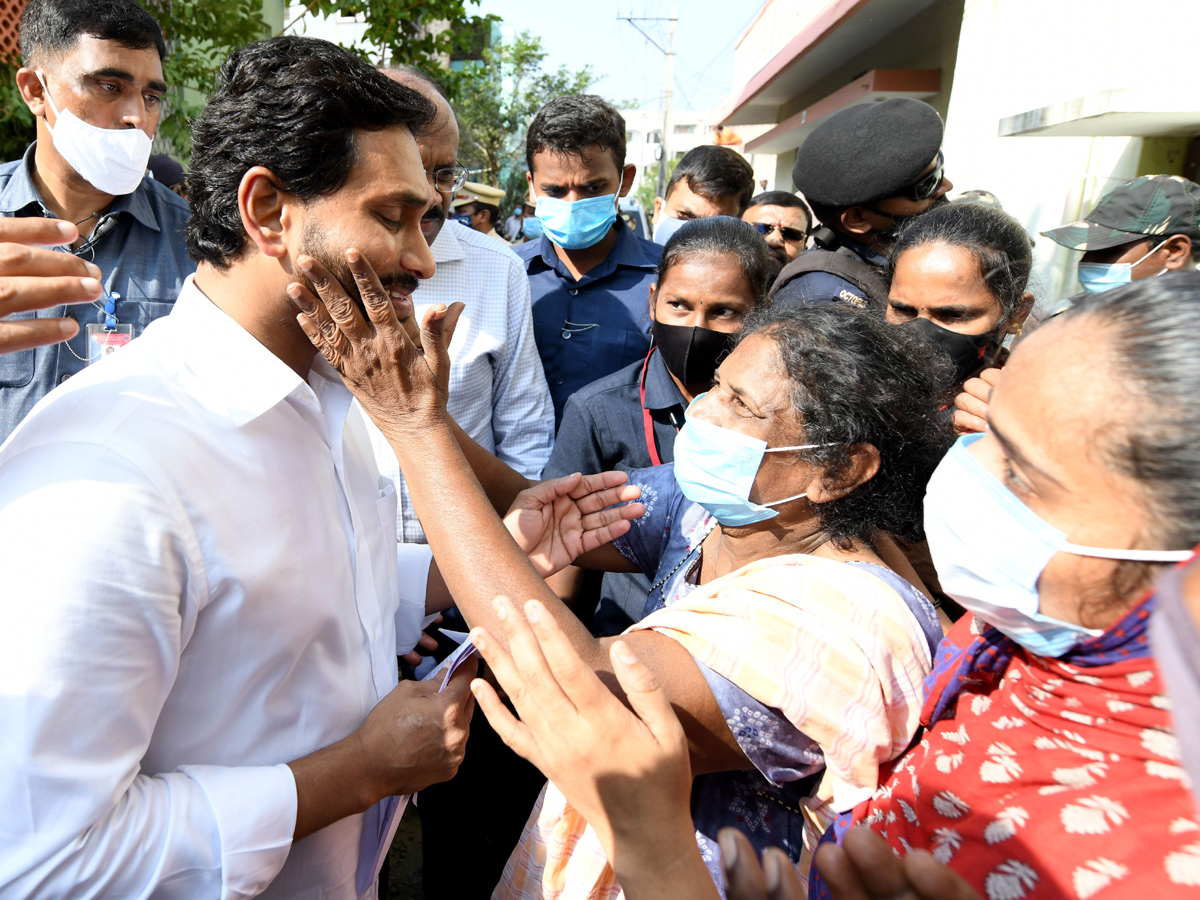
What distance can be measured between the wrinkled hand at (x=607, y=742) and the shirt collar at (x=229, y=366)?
0.61 m

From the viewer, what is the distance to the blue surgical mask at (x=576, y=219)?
11.6 ft

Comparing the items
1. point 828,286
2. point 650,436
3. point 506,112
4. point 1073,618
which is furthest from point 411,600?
point 506,112

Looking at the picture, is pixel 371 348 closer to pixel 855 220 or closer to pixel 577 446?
pixel 577 446

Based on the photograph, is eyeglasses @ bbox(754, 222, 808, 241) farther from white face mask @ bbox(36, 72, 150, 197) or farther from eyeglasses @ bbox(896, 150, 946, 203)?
white face mask @ bbox(36, 72, 150, 197)

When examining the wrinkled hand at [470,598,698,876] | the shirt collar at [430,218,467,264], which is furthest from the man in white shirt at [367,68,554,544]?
the wrinkled hand at [470,598,698,876]

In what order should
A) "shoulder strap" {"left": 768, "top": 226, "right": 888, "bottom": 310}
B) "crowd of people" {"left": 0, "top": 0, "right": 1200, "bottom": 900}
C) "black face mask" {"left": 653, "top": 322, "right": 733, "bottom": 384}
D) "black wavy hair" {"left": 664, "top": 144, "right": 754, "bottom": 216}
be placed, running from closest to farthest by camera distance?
"crowd of people" {"left": 0, "top": 0, "right": 1200, "bottom": 900} < "black face mask" {"left": 653, "top": 322, "right": 733, "bottom": 384} < "shoulder strap" {"left": 768, "top": 226, "right": 888, "bottom": 310} < "black wavy hair" {"left": 664, "top": 144, "right": 754, "bottom": 216}

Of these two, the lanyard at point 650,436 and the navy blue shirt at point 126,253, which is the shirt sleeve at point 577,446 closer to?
the lanyard at point 650,436

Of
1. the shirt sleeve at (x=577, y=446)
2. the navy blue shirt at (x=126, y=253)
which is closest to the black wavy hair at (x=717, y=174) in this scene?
the shirt sleeve at (x=577, y=446)

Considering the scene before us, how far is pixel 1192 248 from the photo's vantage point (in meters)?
3.53

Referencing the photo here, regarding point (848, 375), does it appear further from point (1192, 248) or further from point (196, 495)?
point (1192, 248)

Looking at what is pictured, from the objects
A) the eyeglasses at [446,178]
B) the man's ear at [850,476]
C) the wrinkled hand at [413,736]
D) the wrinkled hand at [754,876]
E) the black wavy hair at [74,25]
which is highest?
the black wavy hair at [74,25]

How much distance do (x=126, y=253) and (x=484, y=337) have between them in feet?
4.94

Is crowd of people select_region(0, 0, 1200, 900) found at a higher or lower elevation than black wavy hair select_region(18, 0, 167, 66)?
lower

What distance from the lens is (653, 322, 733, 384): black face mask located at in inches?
106
